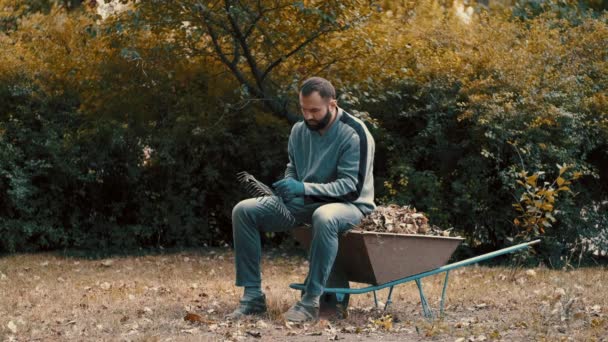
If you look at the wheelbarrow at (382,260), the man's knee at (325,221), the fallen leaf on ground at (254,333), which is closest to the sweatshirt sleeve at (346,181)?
the man's knee at (325,221)

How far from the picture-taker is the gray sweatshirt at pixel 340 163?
20.3 feet

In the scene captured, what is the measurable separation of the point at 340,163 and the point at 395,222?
20.5 inches

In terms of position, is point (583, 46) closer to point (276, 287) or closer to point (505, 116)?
point (505, 116)

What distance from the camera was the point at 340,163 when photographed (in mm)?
6273

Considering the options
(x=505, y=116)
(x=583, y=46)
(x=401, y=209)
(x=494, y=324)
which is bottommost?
(x=494, y=324)

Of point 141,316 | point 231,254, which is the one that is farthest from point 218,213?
point 141,316

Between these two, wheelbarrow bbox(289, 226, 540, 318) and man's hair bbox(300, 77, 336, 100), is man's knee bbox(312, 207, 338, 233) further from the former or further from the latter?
man's hair bbox(300, 77, 336, 100)

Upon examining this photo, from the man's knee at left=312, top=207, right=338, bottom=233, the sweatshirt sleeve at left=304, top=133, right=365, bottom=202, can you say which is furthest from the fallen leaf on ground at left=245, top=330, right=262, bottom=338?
the sweatshirt sleeve at left=304, top=133, right=365, bottom=202

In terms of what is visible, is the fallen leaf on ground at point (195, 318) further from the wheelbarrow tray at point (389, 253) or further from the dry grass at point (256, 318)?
the wheelbarrow tray at point (389, 253)

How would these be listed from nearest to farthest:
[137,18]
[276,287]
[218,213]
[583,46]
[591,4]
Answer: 1. [276,287]
2. [137,18]
3. [583,46]
4. [218,213]
5. [591,4]

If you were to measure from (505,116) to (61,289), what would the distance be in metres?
4.81

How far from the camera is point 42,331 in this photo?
605 centimetres

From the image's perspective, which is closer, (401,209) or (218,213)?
(401,209)

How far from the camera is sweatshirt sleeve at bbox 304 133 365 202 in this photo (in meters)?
6.15
